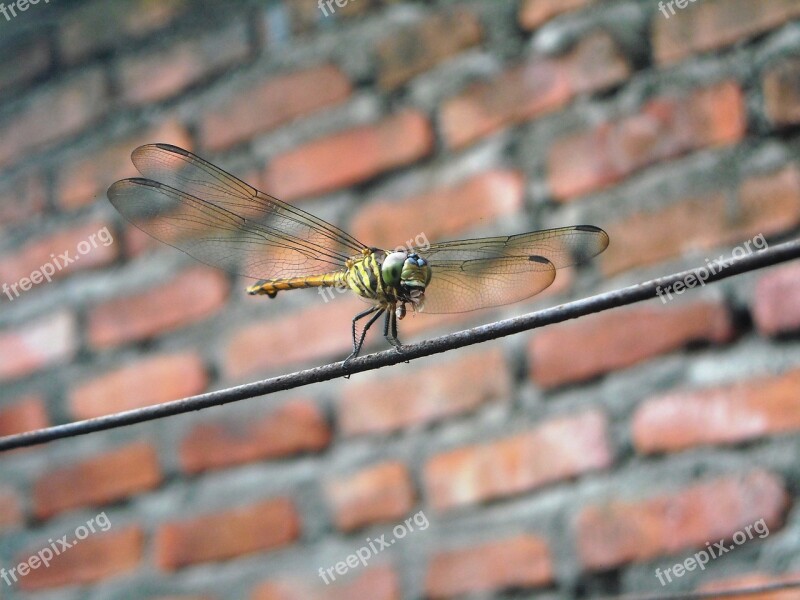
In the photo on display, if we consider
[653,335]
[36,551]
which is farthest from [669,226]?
[36,551]

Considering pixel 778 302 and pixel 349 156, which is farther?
pixel 349 156

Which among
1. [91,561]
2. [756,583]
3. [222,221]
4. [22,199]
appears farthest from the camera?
[22,199]

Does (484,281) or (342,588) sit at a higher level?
(484,281)

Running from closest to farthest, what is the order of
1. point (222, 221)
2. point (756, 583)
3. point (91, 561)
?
point (756, 583) → point (222, 221) → point (91, 561)

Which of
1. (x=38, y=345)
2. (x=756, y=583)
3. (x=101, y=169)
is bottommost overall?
(x=756, y=583)

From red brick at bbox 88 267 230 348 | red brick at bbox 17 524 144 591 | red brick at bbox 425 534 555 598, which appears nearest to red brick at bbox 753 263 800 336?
red brick at bbox 425 534 555 598

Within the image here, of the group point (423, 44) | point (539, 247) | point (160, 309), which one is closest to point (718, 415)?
point (539, 247)
